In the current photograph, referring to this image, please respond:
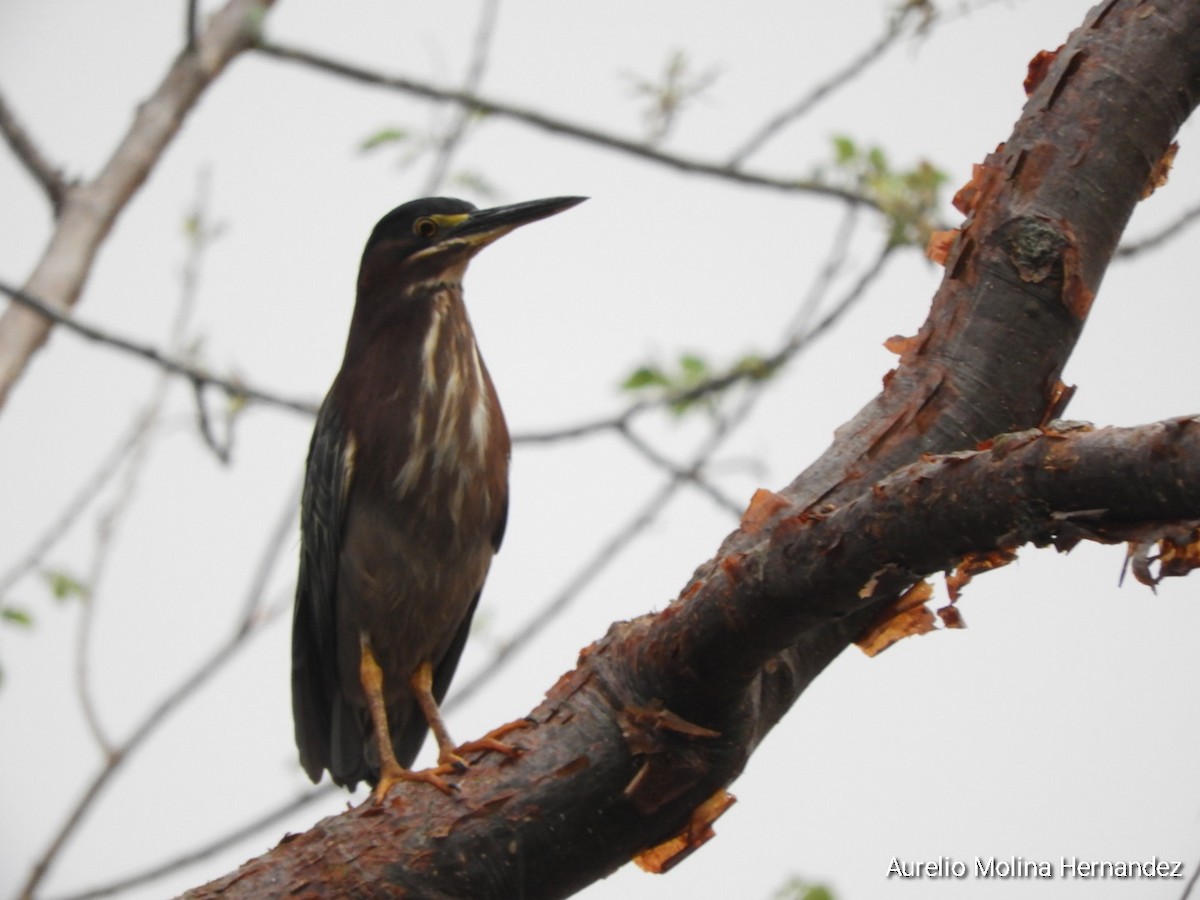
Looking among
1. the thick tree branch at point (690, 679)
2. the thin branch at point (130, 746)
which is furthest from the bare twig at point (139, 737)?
the thick tree branch at point (690, 679)

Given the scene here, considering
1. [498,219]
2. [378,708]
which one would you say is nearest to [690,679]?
[378,708]

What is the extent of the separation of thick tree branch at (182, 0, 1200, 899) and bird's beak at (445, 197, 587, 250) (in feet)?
5.80

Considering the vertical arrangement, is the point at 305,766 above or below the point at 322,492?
below

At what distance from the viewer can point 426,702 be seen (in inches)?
169

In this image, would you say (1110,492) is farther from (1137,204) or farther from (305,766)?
(305,766)

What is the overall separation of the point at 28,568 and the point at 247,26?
1.94 m

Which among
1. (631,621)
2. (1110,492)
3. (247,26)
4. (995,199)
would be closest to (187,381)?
(247,26)

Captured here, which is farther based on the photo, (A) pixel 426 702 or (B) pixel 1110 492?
(A) pixel 426 702

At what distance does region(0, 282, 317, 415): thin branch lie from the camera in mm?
3416

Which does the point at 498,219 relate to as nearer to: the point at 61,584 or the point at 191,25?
the point at 191,25

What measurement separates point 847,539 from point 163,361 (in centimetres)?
241

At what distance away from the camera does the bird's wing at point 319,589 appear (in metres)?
4.27

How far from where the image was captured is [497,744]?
2.47 meters

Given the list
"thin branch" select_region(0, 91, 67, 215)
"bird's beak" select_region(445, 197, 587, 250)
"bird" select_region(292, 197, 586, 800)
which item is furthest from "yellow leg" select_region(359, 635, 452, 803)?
"thin branch" select_region(0, 91, 67, 215)
